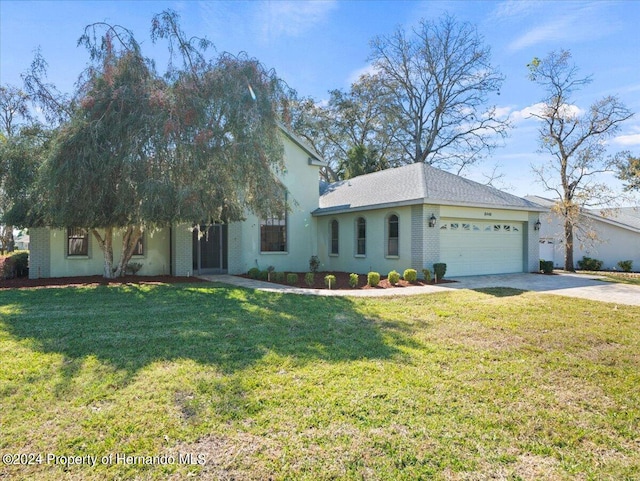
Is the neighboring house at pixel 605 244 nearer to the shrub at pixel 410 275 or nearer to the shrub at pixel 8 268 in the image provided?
the shrub at pixel 410 275

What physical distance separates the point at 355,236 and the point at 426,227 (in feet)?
12.3

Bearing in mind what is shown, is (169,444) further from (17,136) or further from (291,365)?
(17,136)

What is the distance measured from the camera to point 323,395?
13.3 ft

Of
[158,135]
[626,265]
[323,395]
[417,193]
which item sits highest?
[158,135]

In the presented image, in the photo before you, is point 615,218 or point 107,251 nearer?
point 107,251

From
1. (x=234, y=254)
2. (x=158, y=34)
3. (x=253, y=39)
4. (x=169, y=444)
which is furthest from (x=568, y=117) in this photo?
(x=169, y=444)

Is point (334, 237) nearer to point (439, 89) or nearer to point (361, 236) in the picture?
point (361, 236)

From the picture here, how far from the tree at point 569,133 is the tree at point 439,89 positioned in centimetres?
1095

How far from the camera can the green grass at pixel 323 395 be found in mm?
2992

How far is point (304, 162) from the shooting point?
1831cm

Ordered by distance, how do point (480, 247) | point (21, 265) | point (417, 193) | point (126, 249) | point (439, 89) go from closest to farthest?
1. point (126, 249)
2. point (417, 193)
3. point (21, 265)
4. point (480, 247)
5. point (439, 89)

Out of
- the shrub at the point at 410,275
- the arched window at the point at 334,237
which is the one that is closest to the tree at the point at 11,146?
the arched window at the point at 334,237

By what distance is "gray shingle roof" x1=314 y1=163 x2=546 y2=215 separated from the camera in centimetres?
1459

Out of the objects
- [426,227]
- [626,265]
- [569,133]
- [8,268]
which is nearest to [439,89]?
[569,133]
